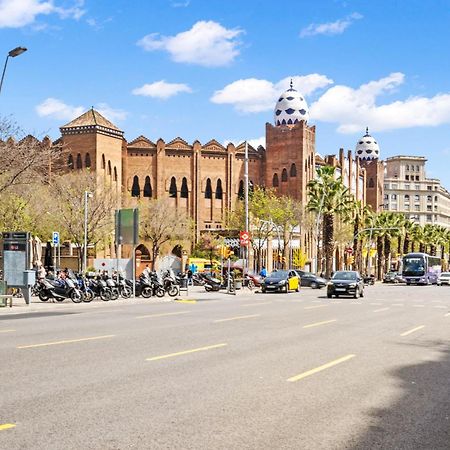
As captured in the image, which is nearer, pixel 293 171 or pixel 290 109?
pixel 293 171

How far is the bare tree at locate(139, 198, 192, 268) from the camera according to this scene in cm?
7006

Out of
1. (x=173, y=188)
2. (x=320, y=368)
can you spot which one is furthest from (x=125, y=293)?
(x=173, y=188)

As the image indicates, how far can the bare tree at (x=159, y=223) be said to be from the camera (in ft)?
230

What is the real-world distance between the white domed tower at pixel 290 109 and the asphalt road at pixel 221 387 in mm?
76576

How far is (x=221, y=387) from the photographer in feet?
29.4

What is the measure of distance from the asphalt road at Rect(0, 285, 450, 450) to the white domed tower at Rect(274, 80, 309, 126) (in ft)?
251

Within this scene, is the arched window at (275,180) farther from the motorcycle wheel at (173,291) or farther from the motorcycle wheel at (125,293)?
the motorcycle wheel at (125,293)

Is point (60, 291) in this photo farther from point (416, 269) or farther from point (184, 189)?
point (184, 189)

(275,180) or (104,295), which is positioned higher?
(275,180)

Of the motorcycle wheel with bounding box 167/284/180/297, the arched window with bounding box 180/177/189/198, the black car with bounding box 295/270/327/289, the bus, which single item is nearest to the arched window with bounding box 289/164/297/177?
the arched window with bounding box 180/177/189/198

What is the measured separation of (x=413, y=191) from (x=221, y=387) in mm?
193210

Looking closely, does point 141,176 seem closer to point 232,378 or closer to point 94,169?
point 94,169

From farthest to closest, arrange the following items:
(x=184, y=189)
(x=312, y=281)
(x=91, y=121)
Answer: (x=184, y=189) < (x=91, y=121) < (x=312, y=281)

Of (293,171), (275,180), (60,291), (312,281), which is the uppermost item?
(293,171)
